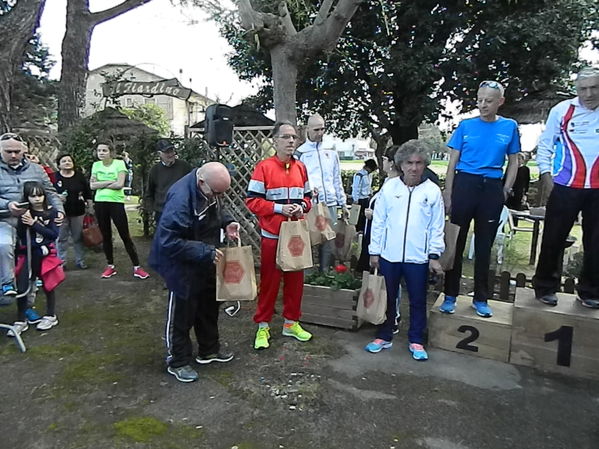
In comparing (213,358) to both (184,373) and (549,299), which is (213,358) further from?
(549,299)

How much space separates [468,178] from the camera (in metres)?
3.29

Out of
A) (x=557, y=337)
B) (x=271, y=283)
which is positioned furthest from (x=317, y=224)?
(x=557, y=337)

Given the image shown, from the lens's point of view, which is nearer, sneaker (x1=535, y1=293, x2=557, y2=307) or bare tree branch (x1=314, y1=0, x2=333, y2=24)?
sneaker (x1=535, y1=293, x2=557, y2=307)

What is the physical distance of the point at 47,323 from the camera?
3945 millimetres

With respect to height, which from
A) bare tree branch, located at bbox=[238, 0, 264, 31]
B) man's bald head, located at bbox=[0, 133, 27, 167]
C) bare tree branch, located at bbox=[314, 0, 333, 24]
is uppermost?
bare tree branch, located at bbox=[314, 0, 333, 24]

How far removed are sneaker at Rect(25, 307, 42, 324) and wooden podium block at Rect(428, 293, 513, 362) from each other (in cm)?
335

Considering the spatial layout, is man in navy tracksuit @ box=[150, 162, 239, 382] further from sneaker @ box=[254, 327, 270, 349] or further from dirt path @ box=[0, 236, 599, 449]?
sneaker @ box=[254, 327, 270, 349]

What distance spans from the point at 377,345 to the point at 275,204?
1327mm

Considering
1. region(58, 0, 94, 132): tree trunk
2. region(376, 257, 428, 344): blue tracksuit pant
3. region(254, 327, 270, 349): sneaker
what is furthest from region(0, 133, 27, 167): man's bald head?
region(58, 0, 94, 132): tree trunk

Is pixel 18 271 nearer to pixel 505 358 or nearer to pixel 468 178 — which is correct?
pixel 468 178

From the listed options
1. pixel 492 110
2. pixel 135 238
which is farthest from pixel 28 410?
pixel 135 238

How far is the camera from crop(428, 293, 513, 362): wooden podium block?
334 centimetres

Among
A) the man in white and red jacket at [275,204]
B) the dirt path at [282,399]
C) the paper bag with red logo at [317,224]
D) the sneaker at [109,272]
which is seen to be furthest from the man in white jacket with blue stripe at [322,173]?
the sneaker at [109,272]

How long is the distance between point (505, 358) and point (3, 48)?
376 inches
